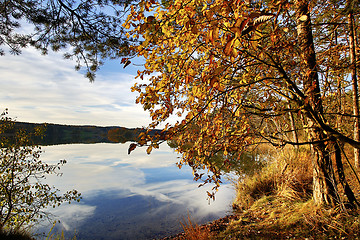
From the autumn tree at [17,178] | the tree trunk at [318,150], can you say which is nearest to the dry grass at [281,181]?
the tree trunk at [318,150]

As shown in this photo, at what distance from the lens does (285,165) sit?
5633 mm

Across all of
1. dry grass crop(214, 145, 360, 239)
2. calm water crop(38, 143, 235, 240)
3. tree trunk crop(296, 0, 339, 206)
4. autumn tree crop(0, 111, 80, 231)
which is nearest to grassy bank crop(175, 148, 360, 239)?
dry grass crop(214, 145, 360, 239)

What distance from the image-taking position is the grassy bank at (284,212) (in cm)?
309

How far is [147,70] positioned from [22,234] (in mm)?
4009

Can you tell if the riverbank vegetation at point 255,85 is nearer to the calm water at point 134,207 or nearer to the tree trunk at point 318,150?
the tree trunk at point 318,150

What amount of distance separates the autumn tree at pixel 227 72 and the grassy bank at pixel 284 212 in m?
0.37

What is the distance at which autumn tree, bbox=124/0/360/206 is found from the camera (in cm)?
161

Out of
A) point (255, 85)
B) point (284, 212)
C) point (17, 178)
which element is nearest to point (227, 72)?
point (255, 85)

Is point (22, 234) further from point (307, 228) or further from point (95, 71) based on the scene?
point (307, 228)

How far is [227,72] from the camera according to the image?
6.89 feet

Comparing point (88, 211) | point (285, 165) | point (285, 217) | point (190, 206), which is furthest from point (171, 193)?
point (285, 217)

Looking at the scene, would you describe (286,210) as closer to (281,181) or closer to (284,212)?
(284,212)

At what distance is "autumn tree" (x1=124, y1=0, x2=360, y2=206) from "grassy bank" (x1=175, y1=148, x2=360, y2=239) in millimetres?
366

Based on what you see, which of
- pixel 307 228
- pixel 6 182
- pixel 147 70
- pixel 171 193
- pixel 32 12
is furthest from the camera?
pixel 171 193
